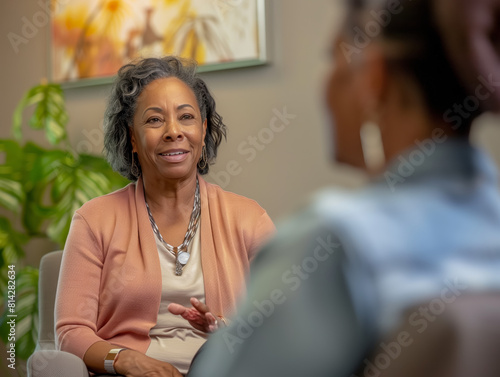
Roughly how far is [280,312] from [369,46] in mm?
120

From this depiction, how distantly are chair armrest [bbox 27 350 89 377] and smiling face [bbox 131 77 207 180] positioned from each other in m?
0.45

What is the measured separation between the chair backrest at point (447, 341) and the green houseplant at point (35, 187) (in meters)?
1.92

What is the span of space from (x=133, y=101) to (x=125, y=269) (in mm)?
405

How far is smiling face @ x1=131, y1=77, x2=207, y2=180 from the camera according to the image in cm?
142

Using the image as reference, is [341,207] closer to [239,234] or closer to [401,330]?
[401,330]

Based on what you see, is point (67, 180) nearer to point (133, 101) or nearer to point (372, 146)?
point (133, 101)

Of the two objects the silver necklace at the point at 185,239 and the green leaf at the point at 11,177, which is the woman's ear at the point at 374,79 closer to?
the silver necklace at the point at 185,239

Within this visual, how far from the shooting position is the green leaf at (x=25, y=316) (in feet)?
7.06

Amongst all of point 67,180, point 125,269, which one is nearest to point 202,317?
point 125,269

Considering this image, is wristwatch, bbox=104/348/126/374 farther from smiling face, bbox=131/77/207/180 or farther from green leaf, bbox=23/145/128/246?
green leaf, bbox=23/145/128/246

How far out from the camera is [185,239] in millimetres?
1431

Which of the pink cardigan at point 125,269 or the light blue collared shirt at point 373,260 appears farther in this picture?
the pink cardigan at point 125,269

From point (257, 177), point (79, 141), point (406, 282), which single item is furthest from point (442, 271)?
point (79, 141)

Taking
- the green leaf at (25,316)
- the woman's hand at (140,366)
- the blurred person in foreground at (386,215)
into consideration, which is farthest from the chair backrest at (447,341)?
the green leaf at (25,316)
